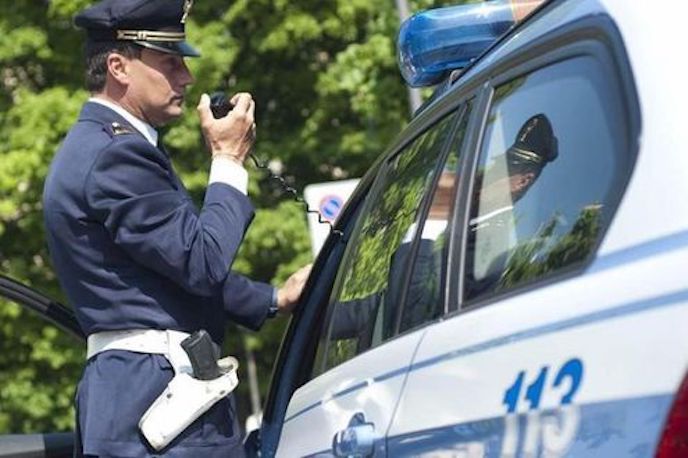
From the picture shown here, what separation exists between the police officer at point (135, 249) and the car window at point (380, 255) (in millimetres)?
256

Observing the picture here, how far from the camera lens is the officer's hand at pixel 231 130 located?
11.9 ft

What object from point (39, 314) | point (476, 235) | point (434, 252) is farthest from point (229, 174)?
point (476, 235)

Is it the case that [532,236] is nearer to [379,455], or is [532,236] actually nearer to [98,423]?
[379,455]

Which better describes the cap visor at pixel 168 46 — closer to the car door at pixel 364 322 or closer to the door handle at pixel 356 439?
the car door at pixel 364 322

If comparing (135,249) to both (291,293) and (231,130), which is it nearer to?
(231,130)

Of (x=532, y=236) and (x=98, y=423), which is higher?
(x=532, y=236)

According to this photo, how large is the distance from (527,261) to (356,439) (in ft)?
2.04

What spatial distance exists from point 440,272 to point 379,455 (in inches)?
13.1

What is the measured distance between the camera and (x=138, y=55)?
3.69 m

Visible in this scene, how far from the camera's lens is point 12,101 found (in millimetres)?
15297

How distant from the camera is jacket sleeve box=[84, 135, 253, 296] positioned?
11.0ft

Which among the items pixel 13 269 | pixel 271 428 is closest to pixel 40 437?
pixel 271 428

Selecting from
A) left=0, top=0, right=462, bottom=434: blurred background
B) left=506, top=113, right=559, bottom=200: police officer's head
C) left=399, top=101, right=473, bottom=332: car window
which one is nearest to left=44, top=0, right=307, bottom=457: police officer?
left=399, top=101, right=473, bottom=332: car window

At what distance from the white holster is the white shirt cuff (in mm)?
344
